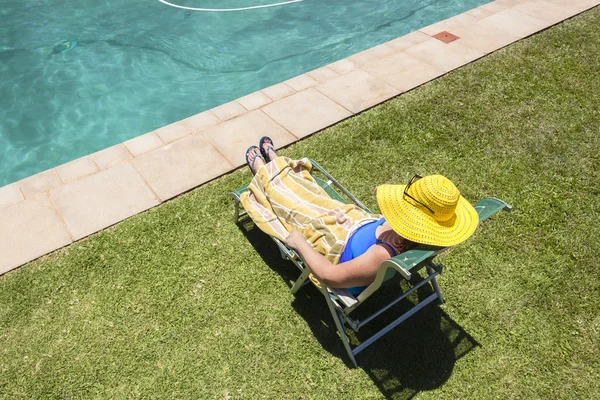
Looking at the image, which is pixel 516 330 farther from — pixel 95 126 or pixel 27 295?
pixel 95 126

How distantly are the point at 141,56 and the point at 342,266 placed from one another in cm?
774

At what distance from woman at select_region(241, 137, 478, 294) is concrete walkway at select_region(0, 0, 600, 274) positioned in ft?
4.29

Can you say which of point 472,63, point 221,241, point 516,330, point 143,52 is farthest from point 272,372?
point 143,52

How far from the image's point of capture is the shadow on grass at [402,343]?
12.2ft

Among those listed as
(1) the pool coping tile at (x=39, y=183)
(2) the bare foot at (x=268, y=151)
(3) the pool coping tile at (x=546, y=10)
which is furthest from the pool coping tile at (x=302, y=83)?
(3) the pool coping tile at (x=546, y=10)

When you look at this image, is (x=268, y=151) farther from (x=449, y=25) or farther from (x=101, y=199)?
(x=449, y=25)

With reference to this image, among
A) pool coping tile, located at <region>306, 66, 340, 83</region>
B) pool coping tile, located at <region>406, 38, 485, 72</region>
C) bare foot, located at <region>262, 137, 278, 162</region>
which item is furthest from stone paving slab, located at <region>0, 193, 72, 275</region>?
pool coping tile, located at <region>406, 38, 485, 72</region>

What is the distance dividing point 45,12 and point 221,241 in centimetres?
867

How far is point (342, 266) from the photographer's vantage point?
3340mm

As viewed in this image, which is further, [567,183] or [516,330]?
[567,183]

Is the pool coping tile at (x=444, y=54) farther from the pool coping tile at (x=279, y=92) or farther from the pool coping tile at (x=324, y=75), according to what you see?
the pool coping tile at (x=279, y=92)

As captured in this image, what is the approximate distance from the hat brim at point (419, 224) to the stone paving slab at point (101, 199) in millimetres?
3084

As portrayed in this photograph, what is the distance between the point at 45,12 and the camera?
408 inches

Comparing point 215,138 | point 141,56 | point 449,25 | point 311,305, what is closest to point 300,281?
point 311,305
